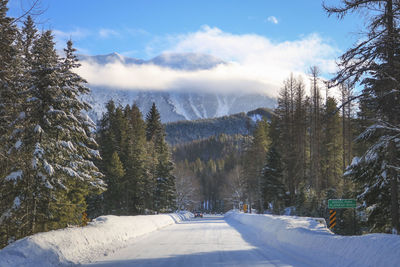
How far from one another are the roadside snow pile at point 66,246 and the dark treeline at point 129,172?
34.5 m

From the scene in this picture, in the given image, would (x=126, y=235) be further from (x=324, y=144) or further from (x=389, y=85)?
(x=324, y=144)

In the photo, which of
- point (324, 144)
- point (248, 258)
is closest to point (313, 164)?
point (324, 144)

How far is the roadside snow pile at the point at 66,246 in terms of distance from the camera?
9047 millimetres

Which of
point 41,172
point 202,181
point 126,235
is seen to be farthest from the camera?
point 202,181

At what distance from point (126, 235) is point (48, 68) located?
9145 mm

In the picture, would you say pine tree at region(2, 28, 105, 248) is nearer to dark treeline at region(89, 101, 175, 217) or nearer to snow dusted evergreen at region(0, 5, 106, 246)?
snow dusted evergreen at region(0, 5, 106, 246)

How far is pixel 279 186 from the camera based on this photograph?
48281 millimetres

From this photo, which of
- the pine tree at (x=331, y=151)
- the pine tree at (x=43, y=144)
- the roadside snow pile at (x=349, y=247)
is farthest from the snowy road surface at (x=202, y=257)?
the pine tree at (x=331, y=151)

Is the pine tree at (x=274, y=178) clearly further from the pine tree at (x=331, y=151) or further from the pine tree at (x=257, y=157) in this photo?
the pine tree at (x=257, y=157)

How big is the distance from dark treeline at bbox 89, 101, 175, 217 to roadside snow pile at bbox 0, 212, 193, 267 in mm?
34524

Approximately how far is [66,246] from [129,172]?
43.1m

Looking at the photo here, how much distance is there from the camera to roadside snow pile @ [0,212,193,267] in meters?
9.05

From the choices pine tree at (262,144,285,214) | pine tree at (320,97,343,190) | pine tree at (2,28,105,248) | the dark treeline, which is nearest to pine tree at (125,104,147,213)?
the dark treeline

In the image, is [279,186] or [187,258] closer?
[187,258]
